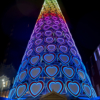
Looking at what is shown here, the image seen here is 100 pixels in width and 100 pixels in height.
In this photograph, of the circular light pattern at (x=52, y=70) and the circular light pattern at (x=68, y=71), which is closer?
the circular light pattern at (x=52, y=70)

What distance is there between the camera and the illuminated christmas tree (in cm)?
688

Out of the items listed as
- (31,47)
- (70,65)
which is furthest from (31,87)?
(31,47)

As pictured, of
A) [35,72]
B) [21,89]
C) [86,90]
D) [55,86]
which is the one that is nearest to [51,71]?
[55,86]

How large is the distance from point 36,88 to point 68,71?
265 cm

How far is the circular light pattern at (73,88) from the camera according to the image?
6.72m

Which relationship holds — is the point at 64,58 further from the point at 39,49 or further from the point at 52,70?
the point at 39,49

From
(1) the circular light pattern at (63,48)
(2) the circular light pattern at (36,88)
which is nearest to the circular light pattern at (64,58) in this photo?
(1) the circular light pattern at (63,48)

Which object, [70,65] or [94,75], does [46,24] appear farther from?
[94,75]

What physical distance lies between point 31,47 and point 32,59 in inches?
66.6

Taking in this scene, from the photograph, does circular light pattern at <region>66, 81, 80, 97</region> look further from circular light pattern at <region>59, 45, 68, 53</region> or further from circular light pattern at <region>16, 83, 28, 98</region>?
circular light pattern at <region>16, 83, 28, 98</region>

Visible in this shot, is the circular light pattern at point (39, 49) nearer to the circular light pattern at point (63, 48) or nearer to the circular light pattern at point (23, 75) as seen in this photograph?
the circular light pattern at point (63, 48)

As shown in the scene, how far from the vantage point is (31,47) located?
984 cm

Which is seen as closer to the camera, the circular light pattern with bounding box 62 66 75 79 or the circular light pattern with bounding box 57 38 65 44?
the circular light pattern with bounding box 62 66 75 79

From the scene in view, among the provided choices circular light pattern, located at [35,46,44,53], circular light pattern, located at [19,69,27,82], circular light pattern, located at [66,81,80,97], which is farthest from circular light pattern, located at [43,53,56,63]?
circular light pattern, located at [66,81,80,97]
